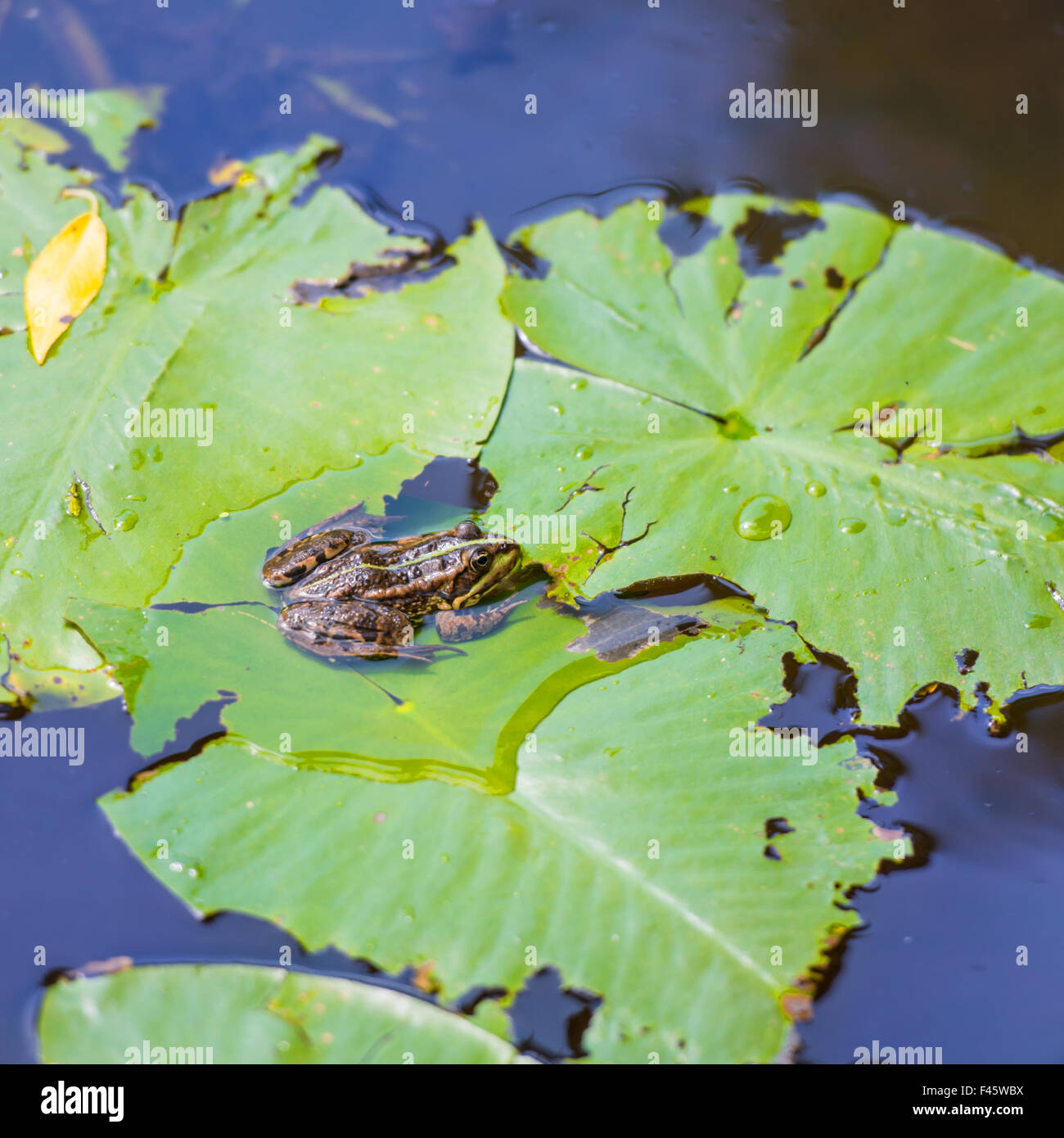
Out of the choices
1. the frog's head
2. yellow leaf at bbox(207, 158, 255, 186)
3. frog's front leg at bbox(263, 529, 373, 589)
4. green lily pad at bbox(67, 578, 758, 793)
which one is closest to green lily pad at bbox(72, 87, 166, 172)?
yellow leaf at bbox(207, 158, 255, 186)

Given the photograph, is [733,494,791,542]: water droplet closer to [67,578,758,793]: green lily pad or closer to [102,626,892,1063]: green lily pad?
[67,578,758,793]: green lily pad

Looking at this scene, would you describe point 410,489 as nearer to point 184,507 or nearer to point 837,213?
point 184,507

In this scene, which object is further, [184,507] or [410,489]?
[410,489]

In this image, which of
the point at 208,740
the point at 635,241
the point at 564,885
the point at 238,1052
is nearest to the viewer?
the point at 238,1052

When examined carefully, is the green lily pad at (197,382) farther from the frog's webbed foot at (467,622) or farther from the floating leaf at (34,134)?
the frog's webbed foot at (467,622)

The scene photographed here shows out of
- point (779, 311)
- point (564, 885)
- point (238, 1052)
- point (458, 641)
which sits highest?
point (779, 311)

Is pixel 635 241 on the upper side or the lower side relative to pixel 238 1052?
upper

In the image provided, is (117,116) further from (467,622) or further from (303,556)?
(467,622)
